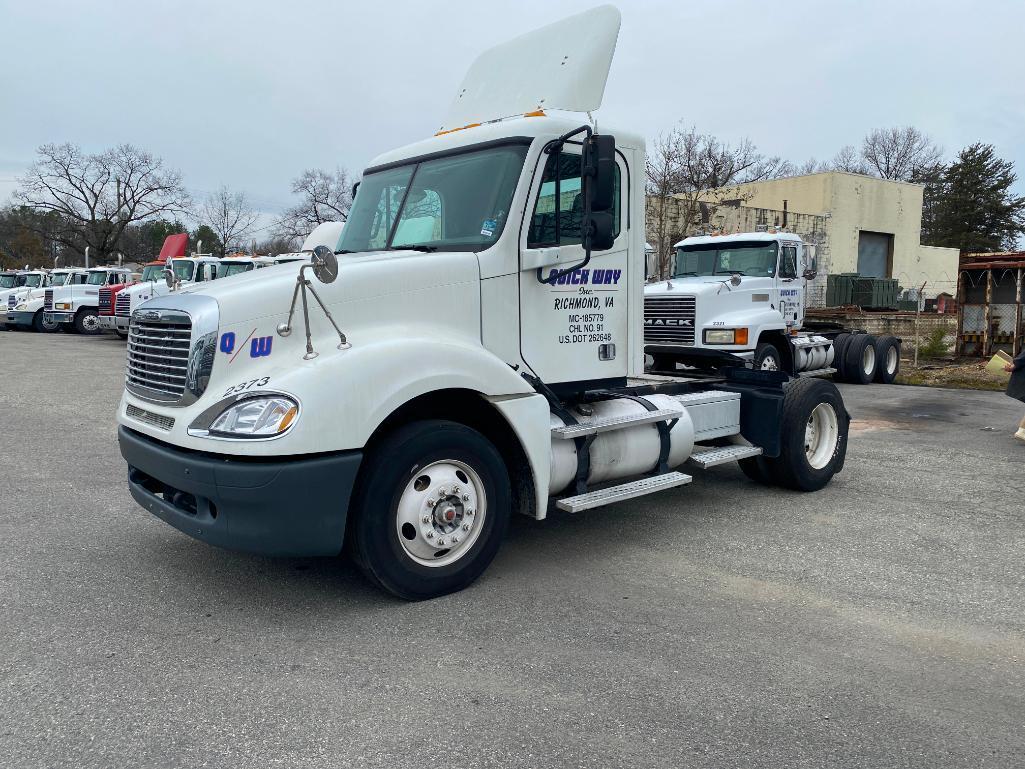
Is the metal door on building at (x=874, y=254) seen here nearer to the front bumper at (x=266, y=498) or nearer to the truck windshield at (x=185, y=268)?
the truck windshield at (x=185, y=268)

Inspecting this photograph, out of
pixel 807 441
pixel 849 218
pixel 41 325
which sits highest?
pixel 849 218

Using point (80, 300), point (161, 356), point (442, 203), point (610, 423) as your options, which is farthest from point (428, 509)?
point (80, 300)

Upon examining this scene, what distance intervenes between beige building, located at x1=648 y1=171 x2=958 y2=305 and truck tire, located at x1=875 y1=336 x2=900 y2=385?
15.6 metres

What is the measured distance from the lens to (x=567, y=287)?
205 inches

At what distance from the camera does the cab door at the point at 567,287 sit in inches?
195

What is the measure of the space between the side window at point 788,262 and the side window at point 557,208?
9.48m

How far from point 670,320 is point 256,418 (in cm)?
988

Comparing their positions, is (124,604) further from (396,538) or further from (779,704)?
(779,704)

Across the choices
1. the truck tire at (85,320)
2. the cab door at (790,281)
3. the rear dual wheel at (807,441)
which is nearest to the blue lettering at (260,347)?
the rear dual wheel at (807,441)

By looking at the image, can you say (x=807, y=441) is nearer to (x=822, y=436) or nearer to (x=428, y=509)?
(x=822, y=436)

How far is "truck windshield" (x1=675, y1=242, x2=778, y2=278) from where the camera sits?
1353 cm

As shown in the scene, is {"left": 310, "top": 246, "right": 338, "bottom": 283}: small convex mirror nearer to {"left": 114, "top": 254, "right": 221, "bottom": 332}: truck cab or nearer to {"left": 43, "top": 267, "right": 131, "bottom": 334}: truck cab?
{"left": 114, "top": 254, "right": 221, "bottom": 332}: truck cab

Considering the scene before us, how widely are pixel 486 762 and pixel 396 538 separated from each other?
150cm

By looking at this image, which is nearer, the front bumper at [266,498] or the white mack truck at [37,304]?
the front bumper at [266,498]
